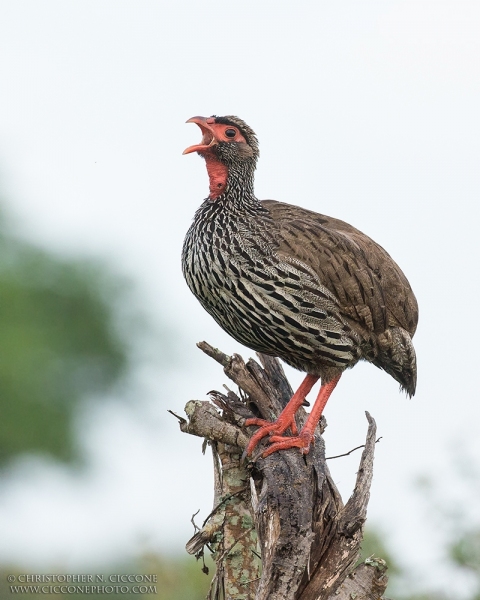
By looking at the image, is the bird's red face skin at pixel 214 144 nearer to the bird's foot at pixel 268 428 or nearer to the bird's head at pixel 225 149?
the bird's head at pixel 225 149

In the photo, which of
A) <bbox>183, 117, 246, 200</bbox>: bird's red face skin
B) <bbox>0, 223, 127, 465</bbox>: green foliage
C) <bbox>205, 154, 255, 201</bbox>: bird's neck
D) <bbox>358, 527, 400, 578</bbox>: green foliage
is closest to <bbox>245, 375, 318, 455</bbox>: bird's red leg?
<bbox>205, 154, 255, 201</bbox>: bird's neck

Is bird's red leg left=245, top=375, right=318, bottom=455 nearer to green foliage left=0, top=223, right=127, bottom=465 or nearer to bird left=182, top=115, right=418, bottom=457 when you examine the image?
bird left=182, top=115, right=418, bottom=457

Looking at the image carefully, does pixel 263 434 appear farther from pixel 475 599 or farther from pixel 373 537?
pixel 373 537

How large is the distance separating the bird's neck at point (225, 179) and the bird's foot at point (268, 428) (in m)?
1.76

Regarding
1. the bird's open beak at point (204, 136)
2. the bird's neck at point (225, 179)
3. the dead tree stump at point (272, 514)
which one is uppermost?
the bird's open beak at point (204, 136)

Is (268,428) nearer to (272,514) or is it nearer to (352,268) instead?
(272,514)

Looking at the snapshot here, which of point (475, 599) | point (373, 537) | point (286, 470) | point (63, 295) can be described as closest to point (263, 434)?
point (286, 470)

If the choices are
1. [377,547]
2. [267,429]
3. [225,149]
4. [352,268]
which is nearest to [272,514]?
[267,429]

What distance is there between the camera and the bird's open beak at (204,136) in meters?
8.32

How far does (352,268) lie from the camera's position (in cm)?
794

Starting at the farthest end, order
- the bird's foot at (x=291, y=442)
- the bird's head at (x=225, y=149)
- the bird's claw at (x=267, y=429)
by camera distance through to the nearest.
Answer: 1. the bird's head at (x=225, y=149)
2. the bird's claw at (x=267, y=429)
3. the bird's foot at (x=291, y=442)

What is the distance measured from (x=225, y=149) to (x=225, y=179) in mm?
237

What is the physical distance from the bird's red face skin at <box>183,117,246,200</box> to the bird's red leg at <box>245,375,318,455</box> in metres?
1.60

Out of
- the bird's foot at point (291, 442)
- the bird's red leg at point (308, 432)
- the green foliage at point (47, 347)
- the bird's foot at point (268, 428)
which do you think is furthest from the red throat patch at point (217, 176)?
the green foliage at point (47, 347)
